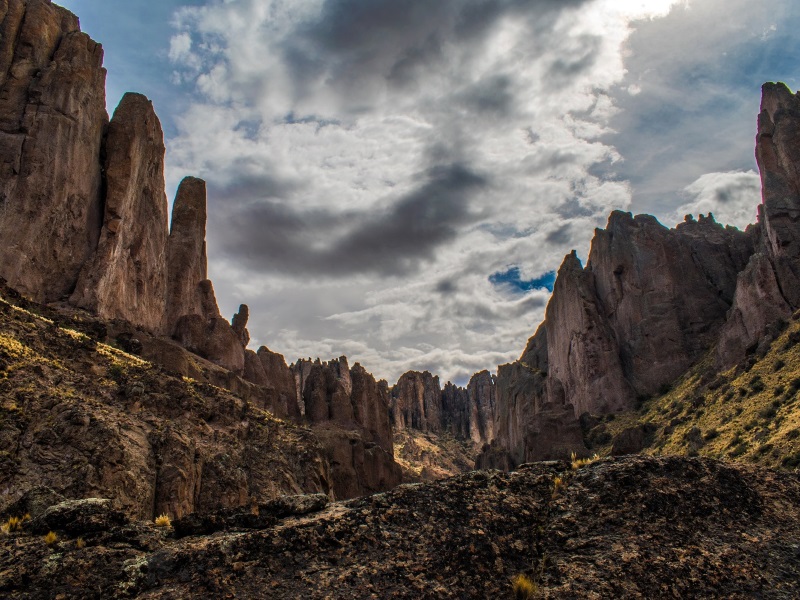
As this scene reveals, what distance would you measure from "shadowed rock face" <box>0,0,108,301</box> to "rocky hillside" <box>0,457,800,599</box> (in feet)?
169

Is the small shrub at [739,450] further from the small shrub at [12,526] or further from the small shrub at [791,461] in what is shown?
the small shrub at [12,526]

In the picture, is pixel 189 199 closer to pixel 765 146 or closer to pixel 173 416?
pixel 173 416

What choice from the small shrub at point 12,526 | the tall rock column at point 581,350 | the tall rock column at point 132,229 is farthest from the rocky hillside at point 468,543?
the tall rock column at point 581,350

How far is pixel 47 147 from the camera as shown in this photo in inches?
2215

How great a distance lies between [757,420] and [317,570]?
4895 cm

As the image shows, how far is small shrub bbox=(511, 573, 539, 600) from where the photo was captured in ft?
25.5

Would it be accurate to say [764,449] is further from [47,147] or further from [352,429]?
[352,429]

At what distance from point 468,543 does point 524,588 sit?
105 centimetres

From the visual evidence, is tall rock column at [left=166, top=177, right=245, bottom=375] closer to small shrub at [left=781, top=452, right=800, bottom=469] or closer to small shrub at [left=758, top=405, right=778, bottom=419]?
small shrub at [left=758, top=405, right=778, bottom=419]

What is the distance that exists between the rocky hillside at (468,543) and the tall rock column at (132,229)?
55.8m

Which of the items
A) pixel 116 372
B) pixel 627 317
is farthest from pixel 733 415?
pixel 116 372

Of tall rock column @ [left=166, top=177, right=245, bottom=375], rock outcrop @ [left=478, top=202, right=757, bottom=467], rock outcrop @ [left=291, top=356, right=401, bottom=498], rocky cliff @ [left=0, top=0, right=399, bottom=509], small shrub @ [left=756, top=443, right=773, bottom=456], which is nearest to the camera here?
small shrub @ [left=756, top=443, right=773, bottom=456]

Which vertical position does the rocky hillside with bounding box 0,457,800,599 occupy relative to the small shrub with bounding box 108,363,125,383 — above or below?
below

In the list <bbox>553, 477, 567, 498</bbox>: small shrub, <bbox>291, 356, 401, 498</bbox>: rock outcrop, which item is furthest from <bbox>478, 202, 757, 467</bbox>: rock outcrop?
<bbox>553, 477, 567, 498</bbox>: small shrub
